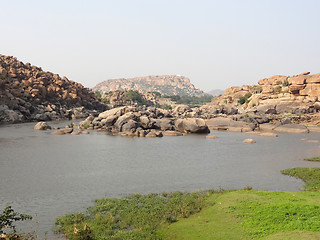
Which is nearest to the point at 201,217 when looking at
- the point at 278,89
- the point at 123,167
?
the point at 123,167

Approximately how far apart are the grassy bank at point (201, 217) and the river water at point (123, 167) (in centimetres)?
226

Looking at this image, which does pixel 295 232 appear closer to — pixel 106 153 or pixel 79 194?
pixel 79 194

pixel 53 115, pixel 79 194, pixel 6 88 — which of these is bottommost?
pixel 79 194

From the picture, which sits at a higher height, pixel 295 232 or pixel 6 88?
pixel 6 88

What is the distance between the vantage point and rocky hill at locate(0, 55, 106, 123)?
297 ft

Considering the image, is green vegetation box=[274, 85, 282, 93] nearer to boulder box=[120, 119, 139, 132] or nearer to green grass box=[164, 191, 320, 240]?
boulder box=[120, 119, 139, 132]

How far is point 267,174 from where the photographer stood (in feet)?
100

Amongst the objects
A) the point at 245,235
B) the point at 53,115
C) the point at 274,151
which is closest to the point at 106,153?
the point at 274,151

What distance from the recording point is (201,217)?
18250 mm

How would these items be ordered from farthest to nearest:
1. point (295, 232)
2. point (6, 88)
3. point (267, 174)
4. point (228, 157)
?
1. point (6, 88)
2. point (228, 157)
3. point (267, 174)
4. point (295, 232)

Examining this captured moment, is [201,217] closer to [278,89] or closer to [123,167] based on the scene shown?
[123,167]

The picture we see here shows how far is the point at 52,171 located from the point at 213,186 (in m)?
17.2

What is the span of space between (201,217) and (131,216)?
4324 mm

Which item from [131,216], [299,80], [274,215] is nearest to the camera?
[274,215]
